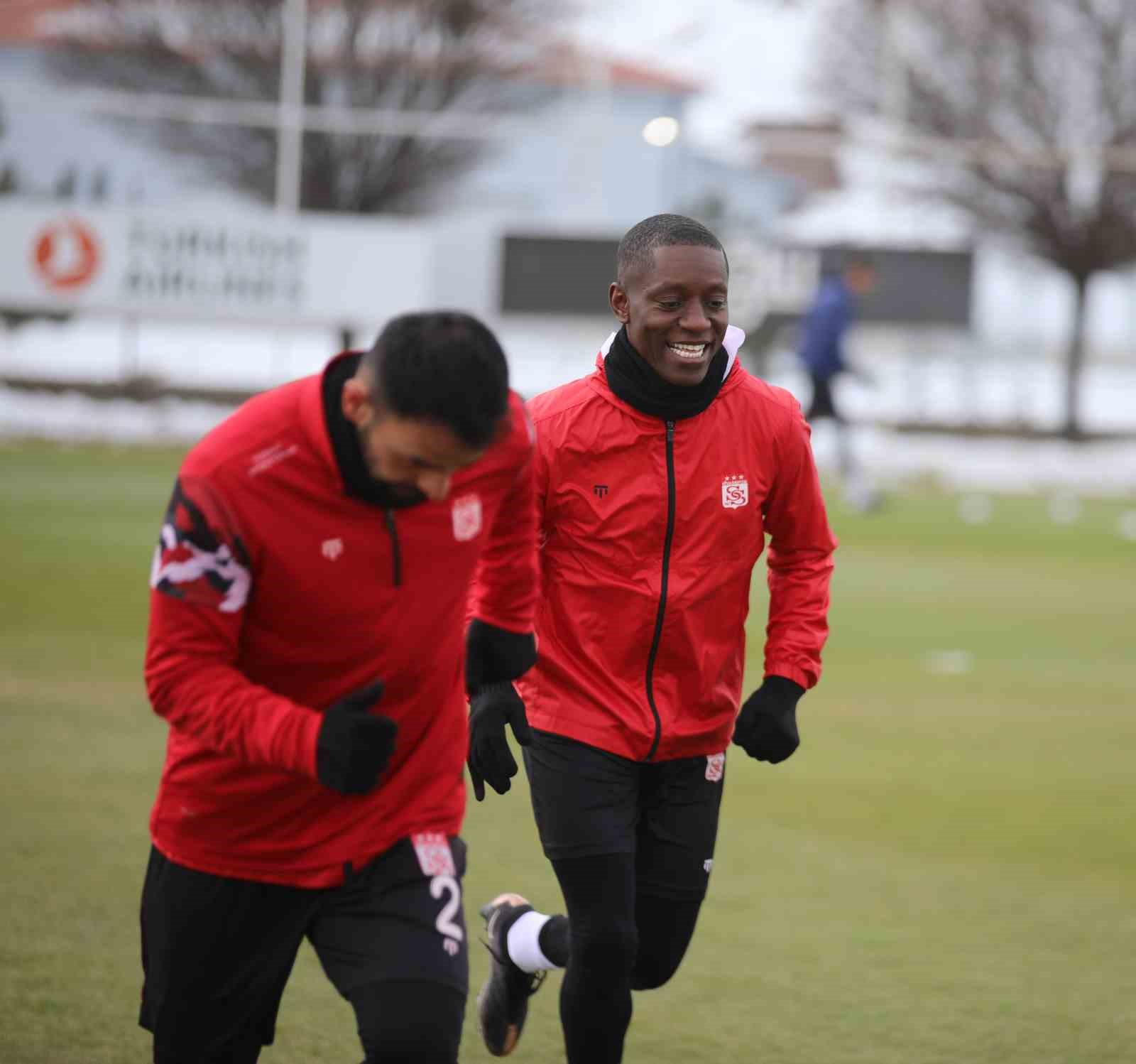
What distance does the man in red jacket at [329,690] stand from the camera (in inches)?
131

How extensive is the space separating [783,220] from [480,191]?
6.19 m

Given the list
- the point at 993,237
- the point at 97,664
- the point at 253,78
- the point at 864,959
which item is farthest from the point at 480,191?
the point at 864,959

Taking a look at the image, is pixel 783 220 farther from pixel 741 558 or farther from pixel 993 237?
pixel 741 558

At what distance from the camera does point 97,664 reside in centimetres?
1077

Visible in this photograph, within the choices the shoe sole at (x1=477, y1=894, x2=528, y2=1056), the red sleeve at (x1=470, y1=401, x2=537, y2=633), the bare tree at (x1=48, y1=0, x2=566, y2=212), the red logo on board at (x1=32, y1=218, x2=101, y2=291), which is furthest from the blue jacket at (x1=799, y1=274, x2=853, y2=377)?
the bare tree at (x1=48, y1=0, x2=566, y2=212)

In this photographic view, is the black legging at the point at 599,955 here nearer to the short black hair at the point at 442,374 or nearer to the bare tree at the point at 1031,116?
the short black hair at the point at 442,374

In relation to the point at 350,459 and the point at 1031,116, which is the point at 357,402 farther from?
the point at 1031,116

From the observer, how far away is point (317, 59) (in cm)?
3781

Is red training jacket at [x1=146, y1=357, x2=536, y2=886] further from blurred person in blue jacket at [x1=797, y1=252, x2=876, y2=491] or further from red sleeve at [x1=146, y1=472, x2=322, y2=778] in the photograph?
blurred person in blue jacket at [x1=797, y1=252, x2=876, y2=491]

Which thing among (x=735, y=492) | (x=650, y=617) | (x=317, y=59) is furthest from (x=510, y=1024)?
(x=317, y=59)

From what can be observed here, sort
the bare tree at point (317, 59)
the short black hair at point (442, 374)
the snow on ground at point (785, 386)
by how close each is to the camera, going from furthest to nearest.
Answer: the bare tree at point (317, 59) < the snow on ground at point (785, 386) < the short black hair at point (442, 374)

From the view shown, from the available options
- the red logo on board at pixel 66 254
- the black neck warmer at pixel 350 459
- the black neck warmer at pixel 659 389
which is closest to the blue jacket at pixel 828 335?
the red logo on board at pixel 66 254

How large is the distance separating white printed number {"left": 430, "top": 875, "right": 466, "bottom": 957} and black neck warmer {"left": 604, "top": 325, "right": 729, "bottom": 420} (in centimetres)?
132

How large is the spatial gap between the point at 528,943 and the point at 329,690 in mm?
1629
